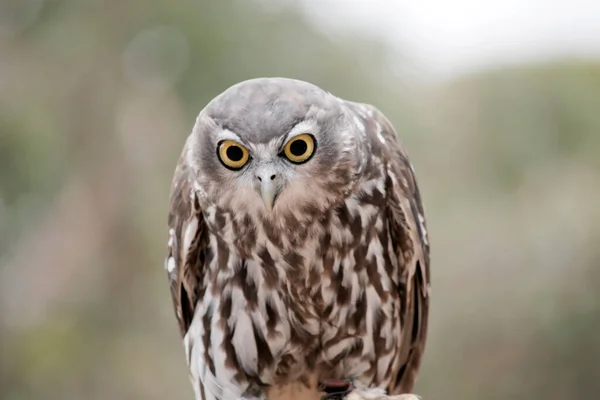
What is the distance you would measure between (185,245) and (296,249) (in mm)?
393

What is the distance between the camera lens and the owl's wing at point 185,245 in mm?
2246

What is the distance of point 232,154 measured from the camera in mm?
1813

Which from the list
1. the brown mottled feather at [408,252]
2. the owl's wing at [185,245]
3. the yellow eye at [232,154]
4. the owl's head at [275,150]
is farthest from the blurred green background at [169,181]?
the yellow eye at [232,154]

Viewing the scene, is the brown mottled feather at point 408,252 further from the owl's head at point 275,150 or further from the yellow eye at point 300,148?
the yellow eye at point 300,148

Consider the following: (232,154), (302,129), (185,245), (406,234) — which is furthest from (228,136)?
(406,234)

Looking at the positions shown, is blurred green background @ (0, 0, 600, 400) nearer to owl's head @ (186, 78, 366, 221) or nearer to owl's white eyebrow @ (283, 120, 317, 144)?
owl's head @ (186, 78, 366, 221)

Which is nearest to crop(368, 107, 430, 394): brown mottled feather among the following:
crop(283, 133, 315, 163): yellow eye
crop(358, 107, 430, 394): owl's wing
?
crop(358, 107, 430, 394): owl's wing

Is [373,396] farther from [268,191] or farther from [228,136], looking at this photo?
[228,136]

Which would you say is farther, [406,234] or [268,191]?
[406,234]

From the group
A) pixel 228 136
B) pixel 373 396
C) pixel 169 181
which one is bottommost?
pixel 373 396
